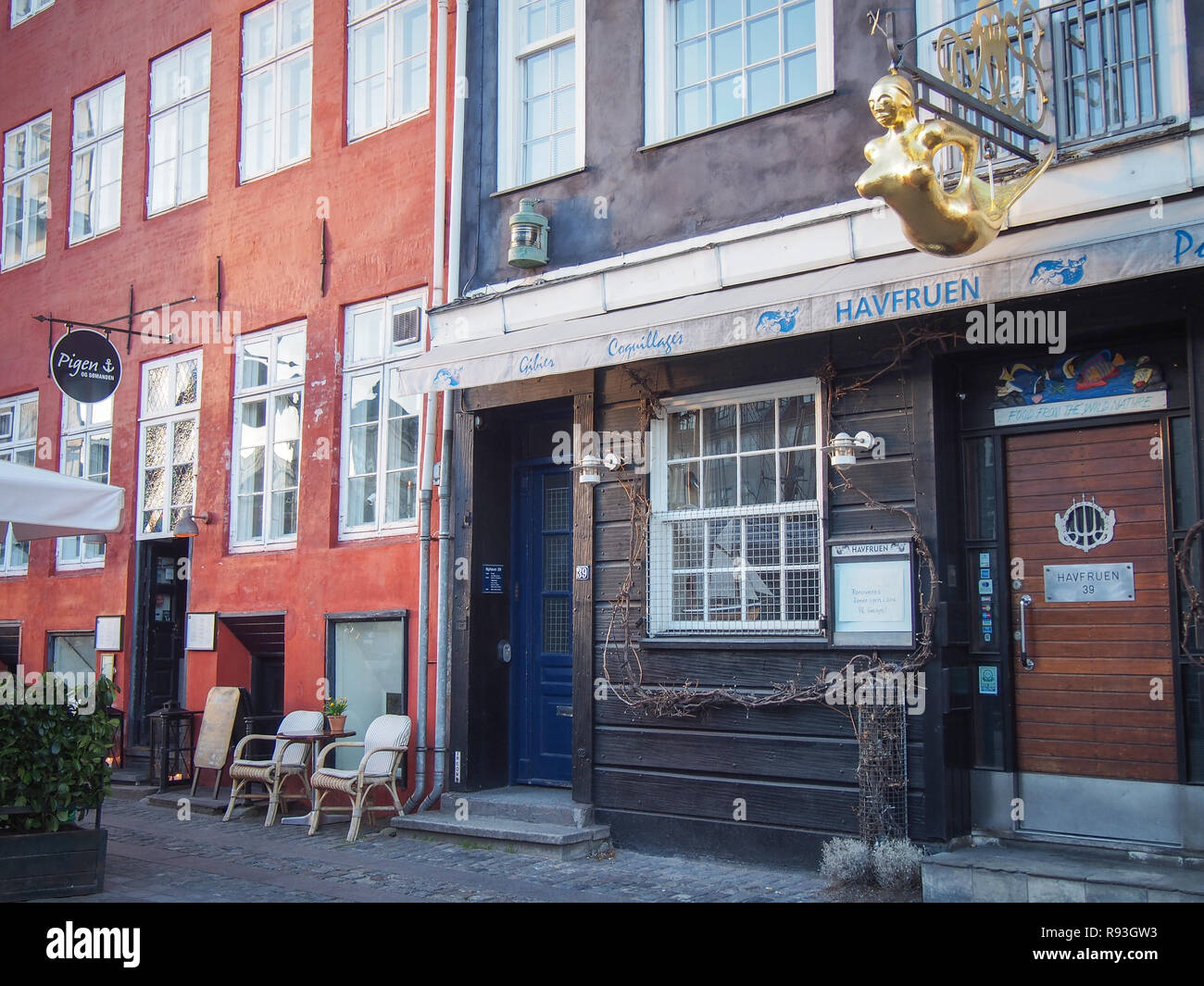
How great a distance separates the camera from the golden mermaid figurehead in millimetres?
5695

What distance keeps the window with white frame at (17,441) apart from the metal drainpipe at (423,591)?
22.7 feet

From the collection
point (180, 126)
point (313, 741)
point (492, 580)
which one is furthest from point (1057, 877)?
point (180, 126)

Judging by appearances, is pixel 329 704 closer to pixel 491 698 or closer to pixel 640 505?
pixel 491 698

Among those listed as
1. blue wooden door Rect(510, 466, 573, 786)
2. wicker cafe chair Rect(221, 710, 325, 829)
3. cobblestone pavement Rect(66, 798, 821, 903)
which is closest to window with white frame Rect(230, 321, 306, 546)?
wicker cafe chair Rect(221, 710, 325, 829)

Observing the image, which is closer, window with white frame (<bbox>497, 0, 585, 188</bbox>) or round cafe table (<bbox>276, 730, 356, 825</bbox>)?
window with white frame (<bbox>497, 0, 585, 188</bbox>)

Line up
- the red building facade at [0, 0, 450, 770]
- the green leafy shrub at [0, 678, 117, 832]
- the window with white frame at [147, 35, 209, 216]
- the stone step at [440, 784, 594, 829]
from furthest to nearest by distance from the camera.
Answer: the window with white frame at [147, 35, 209, 216] < the red building facade at [0, 0, 450, 770] < the stone step at [440, 784, 594, 829] < the green leafy shrub at [0, 678, 117, 832]

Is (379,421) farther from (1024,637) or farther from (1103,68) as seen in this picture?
(1103,68)

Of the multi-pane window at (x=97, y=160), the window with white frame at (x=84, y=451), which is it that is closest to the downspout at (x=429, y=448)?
the window with white frame at (x=84, y=451)

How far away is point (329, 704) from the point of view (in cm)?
987

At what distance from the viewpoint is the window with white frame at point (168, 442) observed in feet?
40.5

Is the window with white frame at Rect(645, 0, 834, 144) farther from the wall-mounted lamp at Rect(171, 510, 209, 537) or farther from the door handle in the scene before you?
the wall-mounted lamp at Rect(171, 510, 209, 537)

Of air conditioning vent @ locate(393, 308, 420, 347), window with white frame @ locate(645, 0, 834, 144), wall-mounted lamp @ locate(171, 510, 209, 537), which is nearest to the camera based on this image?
window with white frame @ locate(645, 0, 834, 144)

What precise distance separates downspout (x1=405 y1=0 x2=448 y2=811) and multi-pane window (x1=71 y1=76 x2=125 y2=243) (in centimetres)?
531

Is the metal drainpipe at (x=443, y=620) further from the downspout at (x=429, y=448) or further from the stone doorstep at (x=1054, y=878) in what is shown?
the stone doorstep at (x=1054, y=878)
